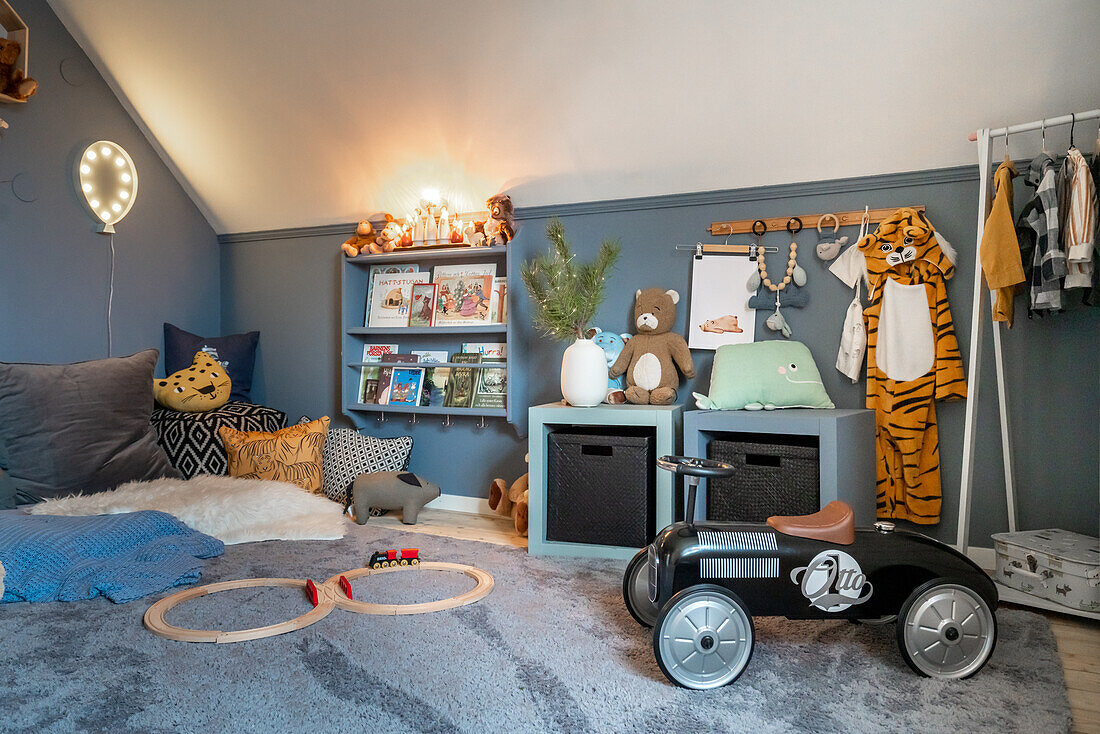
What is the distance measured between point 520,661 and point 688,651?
0.40m

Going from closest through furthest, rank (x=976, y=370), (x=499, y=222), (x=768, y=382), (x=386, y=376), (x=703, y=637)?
(x=703, y=637)
(x=976, y=370)
(x=768, y=382)
(x=499, y=222)
(x=386, y=376)

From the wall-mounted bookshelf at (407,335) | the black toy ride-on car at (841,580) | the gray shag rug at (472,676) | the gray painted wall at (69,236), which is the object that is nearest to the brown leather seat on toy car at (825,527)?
the black toy ride-on car at (841,580)

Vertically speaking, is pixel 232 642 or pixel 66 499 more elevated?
pixel 66 499

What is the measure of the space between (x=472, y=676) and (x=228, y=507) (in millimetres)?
1651

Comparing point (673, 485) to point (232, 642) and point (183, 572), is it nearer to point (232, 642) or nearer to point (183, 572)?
point (232, 642)

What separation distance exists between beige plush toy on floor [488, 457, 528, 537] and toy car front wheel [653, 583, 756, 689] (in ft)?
4.85

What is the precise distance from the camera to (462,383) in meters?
3.39

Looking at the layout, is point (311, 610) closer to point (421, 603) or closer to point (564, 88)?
point (421, 603)

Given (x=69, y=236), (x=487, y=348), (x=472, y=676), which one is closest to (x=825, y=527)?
(x=472, y=676)

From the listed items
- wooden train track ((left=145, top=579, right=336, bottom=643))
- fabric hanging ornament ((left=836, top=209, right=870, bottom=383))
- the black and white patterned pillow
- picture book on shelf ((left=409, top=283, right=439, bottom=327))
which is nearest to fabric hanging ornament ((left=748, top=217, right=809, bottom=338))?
fabric hanging ornament ((left=836, top=209, right=870, bottom=383))

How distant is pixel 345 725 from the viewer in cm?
133

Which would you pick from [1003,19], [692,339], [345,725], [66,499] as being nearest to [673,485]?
[692,339]

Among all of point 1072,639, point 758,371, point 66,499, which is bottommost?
point 1072,639

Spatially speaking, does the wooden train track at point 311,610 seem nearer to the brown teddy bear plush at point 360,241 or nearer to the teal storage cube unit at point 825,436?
the teal storage cube unit at point 825,436
